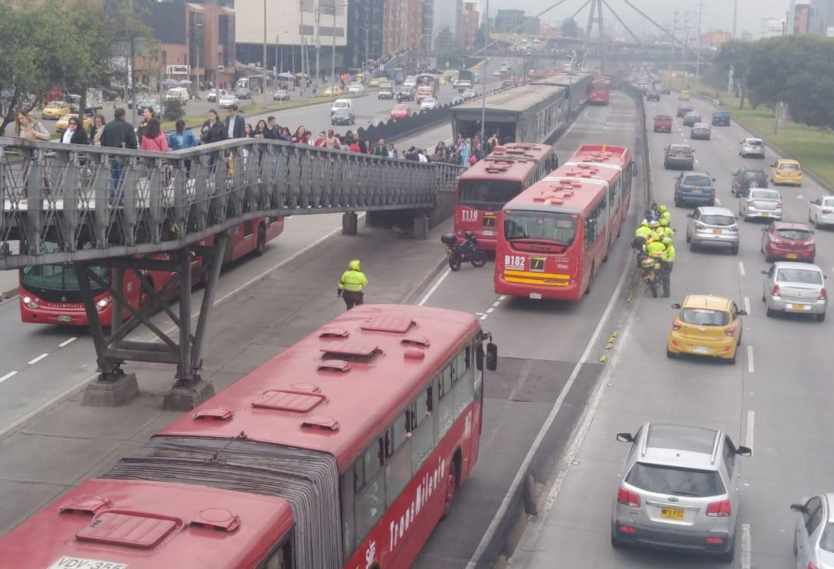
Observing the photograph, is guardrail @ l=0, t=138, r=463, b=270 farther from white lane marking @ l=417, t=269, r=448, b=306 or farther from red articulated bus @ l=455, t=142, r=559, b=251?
red articulated bus @ l=455, t=142, r=559, b=251

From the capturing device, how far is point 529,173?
37.6 m

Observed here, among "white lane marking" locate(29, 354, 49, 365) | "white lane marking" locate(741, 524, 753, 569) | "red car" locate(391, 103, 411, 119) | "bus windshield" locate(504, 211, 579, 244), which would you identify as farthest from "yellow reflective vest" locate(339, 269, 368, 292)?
"red car" locate(391, 103, 411, 119)

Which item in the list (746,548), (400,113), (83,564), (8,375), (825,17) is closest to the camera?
(83,564)

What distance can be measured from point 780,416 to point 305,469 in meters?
13.4

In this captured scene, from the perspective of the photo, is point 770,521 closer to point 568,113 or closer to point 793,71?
point 793,71

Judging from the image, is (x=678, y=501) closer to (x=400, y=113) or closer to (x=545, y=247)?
(x=545, y=247)

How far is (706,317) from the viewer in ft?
80.9

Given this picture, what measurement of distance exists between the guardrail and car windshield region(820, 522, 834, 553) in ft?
31.3

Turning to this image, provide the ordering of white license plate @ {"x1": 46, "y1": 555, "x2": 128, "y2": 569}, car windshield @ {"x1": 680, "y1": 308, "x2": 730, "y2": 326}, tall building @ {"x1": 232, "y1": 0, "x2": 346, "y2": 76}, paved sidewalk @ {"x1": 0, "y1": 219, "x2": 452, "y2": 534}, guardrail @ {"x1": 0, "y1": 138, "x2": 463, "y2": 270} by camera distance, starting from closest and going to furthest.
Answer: white license plate @ {"x1": 46, "y1": 555, "x2": 128, "y2": 569}
guardrail @ {"x1": 0, "y1": 138, "x2": 463, "y2": 270}
paved sidewalk @ {"x1": 0, "y1": 219, "x2": 452, "y2": 534}
car windshield @ {"x1": 680, "y1": 308, "x2": 730, "y2": 326}
tall building @ {"x1": 232, "y1": 0, "x2": 346, "y2": 76}

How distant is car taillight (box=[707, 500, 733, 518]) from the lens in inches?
550

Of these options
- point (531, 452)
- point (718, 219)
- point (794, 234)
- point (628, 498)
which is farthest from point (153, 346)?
point (718, 219)

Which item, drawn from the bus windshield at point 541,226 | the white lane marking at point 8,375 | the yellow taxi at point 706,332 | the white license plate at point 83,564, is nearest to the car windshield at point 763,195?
the bus windshield at point 541,226

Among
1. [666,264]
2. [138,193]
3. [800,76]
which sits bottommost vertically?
[666,264]

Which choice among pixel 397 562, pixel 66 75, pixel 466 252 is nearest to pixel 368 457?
pixel 397 562
